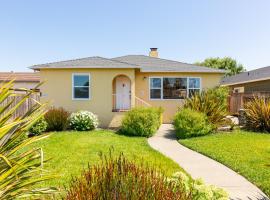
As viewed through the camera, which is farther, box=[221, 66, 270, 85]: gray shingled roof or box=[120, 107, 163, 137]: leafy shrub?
box=[221, 66, 270, 85]: gray shingled roof

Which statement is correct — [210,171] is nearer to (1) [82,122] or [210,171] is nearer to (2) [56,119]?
(1) [82,122]

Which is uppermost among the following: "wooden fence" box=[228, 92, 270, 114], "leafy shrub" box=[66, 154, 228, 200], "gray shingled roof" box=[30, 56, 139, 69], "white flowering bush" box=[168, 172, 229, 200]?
"gray shingled roof" box=[30, 56, 139, 69]

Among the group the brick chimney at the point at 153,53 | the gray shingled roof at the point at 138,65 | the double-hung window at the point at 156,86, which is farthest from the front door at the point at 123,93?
the brick chimney at the point at 153,53

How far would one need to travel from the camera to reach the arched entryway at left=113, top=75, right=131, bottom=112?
20.4 meters

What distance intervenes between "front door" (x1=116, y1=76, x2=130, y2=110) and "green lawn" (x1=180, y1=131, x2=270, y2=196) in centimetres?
735

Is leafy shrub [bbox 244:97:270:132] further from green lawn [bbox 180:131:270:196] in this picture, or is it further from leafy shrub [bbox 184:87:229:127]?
leafy shrub [bbox 184:87:229:127]

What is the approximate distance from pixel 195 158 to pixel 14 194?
8.46 meters

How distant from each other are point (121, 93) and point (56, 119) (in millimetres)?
5471

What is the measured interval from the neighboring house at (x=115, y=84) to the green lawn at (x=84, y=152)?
4314 millimetres

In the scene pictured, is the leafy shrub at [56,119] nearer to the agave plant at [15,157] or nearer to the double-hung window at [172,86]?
the double-hung window at [172,86]

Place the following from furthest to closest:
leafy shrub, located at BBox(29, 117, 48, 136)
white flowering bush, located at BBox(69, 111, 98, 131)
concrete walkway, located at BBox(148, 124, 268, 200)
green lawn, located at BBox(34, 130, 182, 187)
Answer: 1. white flowering bush, located at BBox(69, 111, 98, 131)
2. leafy shrub, located at BBox(29, 117, 48, 136)
3. green lawn, located at BBox(34, 130, 182, 187)
4. concrete walkway, located at BBox(148, 124, 268, 200)

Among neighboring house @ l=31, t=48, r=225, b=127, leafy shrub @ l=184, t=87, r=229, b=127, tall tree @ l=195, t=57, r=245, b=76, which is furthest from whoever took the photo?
tall tree @ l=195, t=57, r=245, b=76

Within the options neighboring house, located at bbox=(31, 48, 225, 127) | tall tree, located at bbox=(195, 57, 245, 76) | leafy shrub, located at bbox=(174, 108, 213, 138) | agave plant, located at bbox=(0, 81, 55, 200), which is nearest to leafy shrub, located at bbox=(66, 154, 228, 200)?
agave plant, located at bbox=(0, 81, 55, 200)

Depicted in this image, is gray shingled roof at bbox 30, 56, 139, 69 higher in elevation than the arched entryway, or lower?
higher
